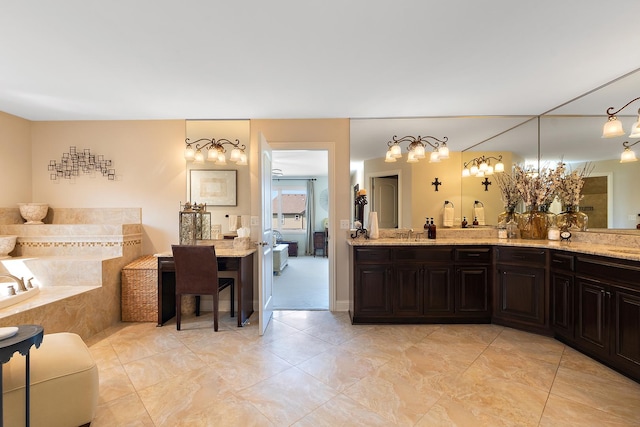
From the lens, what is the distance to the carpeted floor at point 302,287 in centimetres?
370

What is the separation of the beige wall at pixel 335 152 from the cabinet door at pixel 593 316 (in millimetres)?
2221

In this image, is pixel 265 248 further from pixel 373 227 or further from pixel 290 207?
pixel 290 207

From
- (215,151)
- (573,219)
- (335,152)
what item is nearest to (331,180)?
(335,152)

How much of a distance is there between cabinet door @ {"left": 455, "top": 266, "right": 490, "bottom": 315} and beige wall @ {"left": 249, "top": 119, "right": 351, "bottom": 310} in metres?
1.29

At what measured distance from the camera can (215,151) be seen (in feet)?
11.1

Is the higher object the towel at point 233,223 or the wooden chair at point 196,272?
the towel at point 233,223

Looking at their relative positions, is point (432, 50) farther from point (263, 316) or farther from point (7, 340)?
point (7, 340)

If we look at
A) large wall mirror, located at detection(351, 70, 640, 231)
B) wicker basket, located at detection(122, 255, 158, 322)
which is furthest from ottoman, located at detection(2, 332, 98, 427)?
large wall mirror, located at detection(351, 70, 640, 231)

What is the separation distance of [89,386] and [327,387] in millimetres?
1441

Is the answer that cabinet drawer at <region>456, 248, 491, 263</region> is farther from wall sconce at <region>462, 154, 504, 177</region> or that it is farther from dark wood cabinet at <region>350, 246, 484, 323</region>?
wall sconce at <region>462, 154, 504, 177</region>

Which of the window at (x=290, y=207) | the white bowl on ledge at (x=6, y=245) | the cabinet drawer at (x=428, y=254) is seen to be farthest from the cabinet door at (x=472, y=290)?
the window at (x=290, y=207)

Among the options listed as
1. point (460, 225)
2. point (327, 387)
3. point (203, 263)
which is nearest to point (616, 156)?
point (460, 225)

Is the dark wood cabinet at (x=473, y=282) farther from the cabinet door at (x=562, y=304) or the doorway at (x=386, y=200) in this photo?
the doorway at (x=386, y=200)

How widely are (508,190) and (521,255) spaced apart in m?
0.99
